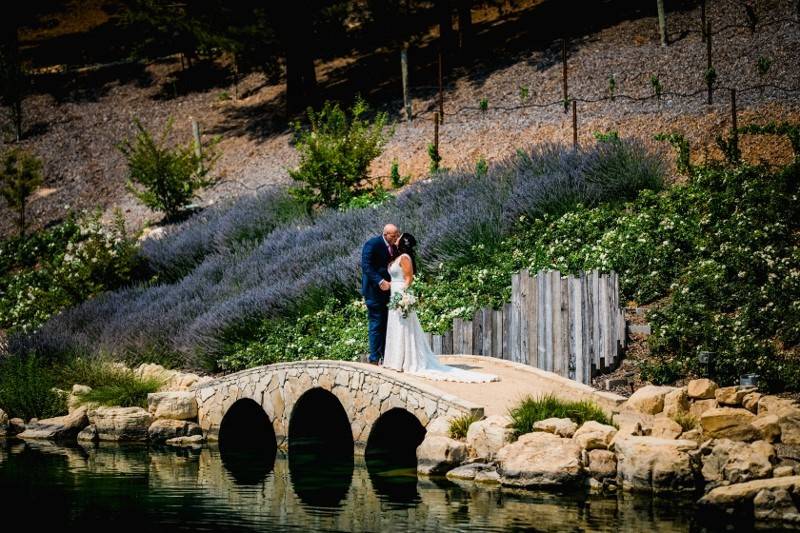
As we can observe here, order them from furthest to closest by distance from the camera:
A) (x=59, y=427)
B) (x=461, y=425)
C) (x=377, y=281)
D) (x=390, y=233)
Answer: (x=59, y=427) < (x=377, y=281) < (x=390, y=233) < (x=461, y=425)

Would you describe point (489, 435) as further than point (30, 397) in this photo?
No

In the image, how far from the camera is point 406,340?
13.4 m

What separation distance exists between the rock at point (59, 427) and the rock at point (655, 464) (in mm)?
8901

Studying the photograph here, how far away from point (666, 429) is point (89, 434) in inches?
344

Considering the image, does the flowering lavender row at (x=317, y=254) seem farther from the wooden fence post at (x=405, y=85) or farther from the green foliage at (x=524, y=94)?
the wooden fence post at (x=405, y=85)

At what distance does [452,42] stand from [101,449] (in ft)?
71.0

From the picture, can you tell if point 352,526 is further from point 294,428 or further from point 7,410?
point 7,410

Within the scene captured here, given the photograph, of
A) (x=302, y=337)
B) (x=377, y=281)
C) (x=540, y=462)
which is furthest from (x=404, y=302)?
(x=302, y=337)

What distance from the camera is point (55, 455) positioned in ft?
46.7

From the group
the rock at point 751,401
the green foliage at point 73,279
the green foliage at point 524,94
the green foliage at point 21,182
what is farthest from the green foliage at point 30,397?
the green foliage at point 524,94

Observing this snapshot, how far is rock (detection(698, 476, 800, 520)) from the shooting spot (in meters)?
9.12

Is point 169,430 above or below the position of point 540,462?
below

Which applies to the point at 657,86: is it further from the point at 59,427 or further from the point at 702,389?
the point at 59,427

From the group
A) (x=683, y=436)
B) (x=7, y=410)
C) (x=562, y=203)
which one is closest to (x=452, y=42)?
(x=562, y=203)
